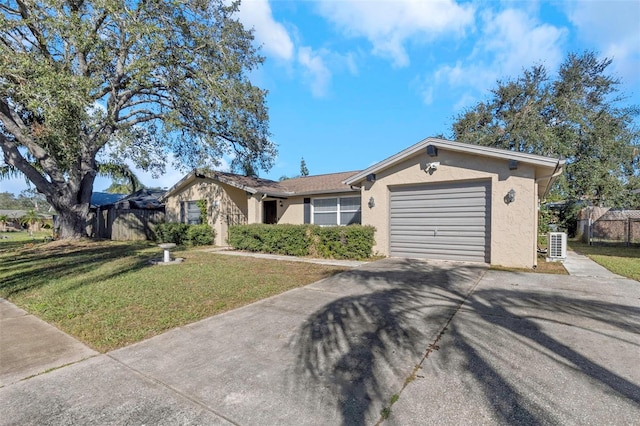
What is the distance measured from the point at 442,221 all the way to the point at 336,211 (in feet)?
17.0

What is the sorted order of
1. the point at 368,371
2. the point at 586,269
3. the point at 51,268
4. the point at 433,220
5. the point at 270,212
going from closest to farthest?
the point at 368,371 → the point at 586,269 → the point at 51,268 → the point at 433,220 → the point at 270,212

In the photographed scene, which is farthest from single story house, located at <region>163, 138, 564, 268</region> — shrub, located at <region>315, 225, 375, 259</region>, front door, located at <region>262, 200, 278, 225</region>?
front door, located at <region>262, 200, 278, 225</region>

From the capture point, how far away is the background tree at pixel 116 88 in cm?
1056

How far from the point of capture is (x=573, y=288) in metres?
6.18

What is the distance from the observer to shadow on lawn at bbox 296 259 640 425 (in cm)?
261

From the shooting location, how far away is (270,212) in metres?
17.6

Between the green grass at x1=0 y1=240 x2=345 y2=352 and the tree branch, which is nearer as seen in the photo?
the green grass at x1=0 y1=240 x2=345 y2=352

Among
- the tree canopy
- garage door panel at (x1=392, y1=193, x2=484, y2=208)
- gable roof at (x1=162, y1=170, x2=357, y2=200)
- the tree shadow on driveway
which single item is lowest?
the tree shadow on driveway

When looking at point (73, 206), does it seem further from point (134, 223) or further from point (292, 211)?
point (292, 211)

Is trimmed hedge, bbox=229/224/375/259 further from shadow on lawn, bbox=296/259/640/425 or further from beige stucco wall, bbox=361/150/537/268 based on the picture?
shadow on lawn, bbox=296/259/640/425

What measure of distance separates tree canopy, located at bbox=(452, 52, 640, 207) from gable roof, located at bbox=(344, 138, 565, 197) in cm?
1158

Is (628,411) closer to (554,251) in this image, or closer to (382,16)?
(554,251)

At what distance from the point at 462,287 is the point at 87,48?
15153 millimetres

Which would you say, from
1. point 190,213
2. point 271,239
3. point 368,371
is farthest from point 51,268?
point 368,371
